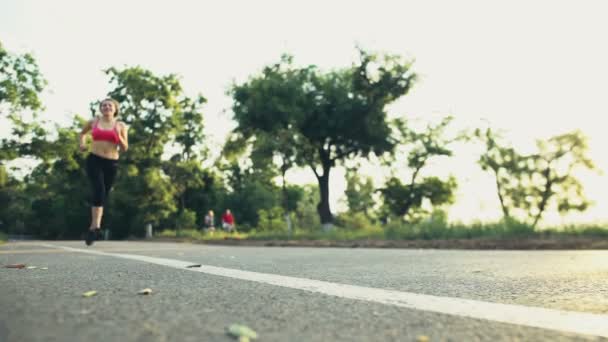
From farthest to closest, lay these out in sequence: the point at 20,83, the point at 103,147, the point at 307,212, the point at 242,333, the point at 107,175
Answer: the point at 307,212, the point at 20,83, the point at 107,175, the point at 103,147, the point at 242,333

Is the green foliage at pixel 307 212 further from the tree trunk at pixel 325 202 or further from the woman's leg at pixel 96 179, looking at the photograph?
the woman's leg at pixel 96 179

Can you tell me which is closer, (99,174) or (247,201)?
(99,174)

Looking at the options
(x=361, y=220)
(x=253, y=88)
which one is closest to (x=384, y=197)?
(x=361, y=220)

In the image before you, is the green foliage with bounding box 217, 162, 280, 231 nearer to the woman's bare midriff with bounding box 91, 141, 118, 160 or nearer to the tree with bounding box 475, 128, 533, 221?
the tree with bounding box 475, 128, 533, 221

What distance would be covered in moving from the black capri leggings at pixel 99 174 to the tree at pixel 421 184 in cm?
3080

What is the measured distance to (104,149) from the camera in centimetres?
683

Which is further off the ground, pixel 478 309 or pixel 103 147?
pixel 103 147

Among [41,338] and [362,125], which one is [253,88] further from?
[41,338]


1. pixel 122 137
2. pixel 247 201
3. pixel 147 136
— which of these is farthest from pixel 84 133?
pixel 247 201

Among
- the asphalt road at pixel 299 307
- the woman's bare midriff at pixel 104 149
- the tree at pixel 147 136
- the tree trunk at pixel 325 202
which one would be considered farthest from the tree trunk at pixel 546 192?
the asphalt road at pixel 299 307

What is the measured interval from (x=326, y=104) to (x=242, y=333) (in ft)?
98.0

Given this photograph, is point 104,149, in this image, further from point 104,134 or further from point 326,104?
point 326,104

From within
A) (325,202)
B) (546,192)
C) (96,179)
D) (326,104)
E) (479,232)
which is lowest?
(479,232)

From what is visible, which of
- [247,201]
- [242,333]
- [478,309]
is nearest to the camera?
[242,333]
